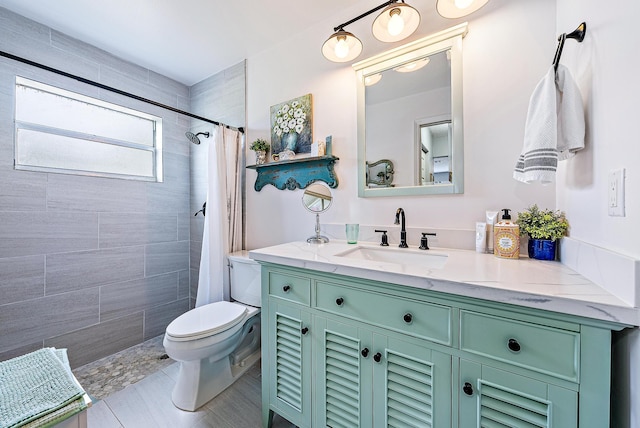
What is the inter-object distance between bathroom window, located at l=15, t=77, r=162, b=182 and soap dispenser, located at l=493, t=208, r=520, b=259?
2737 mm

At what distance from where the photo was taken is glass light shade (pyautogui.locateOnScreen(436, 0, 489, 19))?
1.18 m

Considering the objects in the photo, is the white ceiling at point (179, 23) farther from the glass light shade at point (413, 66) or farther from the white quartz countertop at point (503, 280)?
the white quartz countertop at point (503, 280)

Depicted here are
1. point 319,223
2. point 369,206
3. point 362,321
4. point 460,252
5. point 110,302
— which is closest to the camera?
point 362,321

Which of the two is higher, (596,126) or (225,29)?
(225,29)

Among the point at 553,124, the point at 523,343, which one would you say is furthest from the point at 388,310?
the point at 553,124

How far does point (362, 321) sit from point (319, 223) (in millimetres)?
867

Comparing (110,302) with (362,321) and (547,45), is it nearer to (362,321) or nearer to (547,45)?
(362,321)

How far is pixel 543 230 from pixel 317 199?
4.02ft

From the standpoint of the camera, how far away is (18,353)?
163 centimetres

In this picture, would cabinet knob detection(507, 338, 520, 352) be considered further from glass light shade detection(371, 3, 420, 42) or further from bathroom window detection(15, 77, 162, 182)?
bathroom window detection(15, 77, 162, 182)

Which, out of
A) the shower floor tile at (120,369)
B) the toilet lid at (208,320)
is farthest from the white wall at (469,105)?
the shower floor tile at (120,369)

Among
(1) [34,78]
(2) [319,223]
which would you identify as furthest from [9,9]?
(2) [319,223]

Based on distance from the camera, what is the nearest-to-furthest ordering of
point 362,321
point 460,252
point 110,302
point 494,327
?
point 494,327
point 362,321
point 460,252
point 110,302

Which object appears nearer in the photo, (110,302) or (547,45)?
(547,45)
